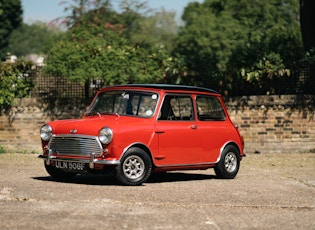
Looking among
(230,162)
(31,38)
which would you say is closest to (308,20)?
(230,162)

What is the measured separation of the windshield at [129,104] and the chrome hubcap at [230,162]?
7.11 feet

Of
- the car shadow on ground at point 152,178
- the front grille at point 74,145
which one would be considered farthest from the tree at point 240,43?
the front grille at point 74,145

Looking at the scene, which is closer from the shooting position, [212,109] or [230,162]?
[230,162]

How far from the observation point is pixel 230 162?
15.3 m

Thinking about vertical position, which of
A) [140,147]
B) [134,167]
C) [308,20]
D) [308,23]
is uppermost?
[308,20]

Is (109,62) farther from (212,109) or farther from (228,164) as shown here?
(228,164)

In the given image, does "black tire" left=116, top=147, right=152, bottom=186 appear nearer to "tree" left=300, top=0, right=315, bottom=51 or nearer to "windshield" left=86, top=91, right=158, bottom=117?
"windshield" left=86, top=91, right=158, bottom=117

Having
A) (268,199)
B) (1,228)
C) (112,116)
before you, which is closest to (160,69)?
(112,116)

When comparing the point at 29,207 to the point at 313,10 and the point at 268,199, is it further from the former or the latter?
the point at 313,10

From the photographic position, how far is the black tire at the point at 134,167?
12.9 meters

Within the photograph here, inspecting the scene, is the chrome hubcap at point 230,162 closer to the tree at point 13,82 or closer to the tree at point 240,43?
the tree at point 240,43

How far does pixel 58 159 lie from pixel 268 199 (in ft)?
12.4

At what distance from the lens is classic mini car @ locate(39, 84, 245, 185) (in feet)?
42.3

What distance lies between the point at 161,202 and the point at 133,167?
2.14 m
